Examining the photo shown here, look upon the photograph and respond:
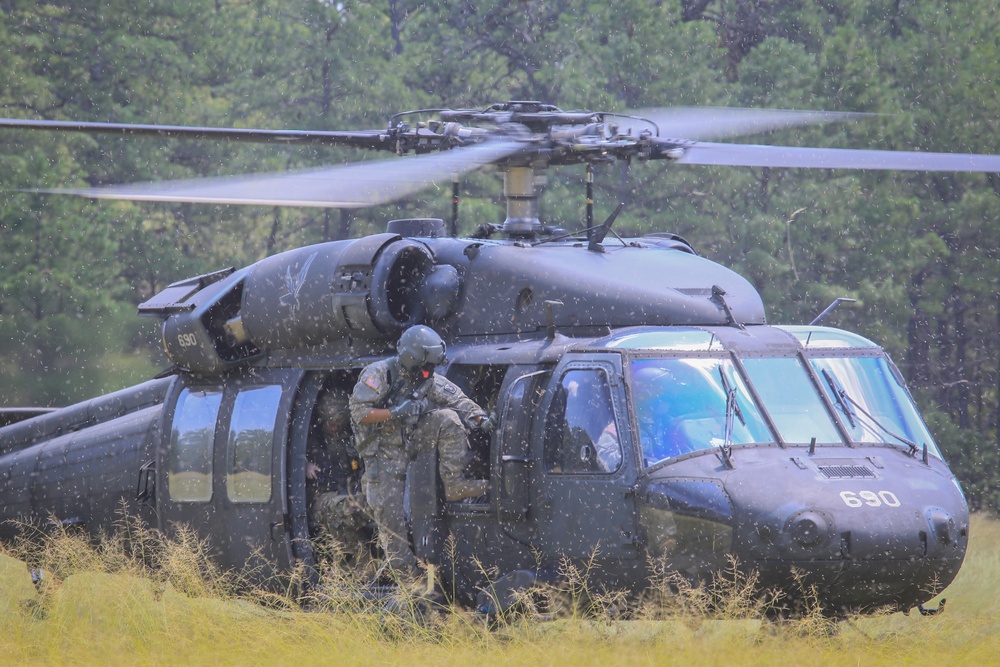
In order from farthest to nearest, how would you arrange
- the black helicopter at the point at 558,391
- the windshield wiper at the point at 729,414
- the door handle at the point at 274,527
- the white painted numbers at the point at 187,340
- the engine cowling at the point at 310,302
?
the white painted numbers at the point at 187,340 → the door handle at the point at 274,527 → the engine cowling at the point at 310,302 → the windshield wiper at the point at 729,414 → the black helicopter at the point at 558,391

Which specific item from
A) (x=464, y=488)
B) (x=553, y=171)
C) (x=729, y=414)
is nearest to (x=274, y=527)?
(x=464, y=488)

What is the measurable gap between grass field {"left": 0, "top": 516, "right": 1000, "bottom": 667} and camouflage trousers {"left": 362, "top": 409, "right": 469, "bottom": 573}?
1.40 feet

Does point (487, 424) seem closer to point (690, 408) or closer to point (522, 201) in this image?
point (690, 408)

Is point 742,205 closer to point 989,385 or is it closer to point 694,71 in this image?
point 694,71

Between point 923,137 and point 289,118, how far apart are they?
936cm

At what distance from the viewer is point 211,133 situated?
7250 millimetres

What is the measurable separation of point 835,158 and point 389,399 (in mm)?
2733

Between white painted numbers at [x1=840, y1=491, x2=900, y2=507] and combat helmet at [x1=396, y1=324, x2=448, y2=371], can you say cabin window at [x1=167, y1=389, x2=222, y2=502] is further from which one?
white painted numbers at [x1=840, y1=491, x2=900, y2=507]

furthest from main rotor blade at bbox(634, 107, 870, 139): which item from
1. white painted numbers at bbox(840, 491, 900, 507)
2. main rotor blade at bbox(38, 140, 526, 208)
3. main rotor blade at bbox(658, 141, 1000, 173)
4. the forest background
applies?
the forest background

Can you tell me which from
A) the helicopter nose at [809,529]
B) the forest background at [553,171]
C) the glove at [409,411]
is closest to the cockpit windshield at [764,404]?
the helicopter nose at [809,529]

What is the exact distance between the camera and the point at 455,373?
7523 millimetres

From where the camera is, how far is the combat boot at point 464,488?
23.0ft

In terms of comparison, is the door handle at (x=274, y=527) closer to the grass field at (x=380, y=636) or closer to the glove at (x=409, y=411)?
the grass field at (x=380, y=636)

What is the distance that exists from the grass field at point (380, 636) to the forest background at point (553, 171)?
8150mm
